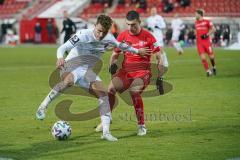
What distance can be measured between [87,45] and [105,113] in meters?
1.23

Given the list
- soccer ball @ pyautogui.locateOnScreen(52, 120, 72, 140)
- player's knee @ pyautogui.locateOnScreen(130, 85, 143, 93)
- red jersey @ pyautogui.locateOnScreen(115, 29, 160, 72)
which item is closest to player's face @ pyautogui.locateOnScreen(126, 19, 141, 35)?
red jersey @ pyautogui.locateOnScreen(115, 29, 160, 72)

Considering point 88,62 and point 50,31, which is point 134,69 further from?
point 50,31

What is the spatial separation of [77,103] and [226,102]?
372 centimetres

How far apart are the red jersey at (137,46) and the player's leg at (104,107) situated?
0.75 metres

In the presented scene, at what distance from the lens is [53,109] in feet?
48.9

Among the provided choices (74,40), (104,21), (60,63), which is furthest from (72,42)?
(104,21)

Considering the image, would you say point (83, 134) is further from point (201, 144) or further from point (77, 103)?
point (77, 103)

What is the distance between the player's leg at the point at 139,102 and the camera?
11.3 m

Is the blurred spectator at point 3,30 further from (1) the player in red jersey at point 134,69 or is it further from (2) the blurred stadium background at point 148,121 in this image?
(1) the player in red jersey at point 134,69

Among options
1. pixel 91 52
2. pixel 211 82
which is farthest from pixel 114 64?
pixel 211 82

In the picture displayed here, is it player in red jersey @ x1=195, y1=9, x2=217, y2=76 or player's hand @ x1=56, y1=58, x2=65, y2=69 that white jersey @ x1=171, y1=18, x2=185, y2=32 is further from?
player's hand @ x1=56, y1=58, x2=65, y2=69

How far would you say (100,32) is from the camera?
10.6 metres

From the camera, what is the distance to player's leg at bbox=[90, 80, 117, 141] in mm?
10750

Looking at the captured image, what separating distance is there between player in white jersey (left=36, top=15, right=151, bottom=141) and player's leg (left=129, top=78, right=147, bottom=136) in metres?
0.55
